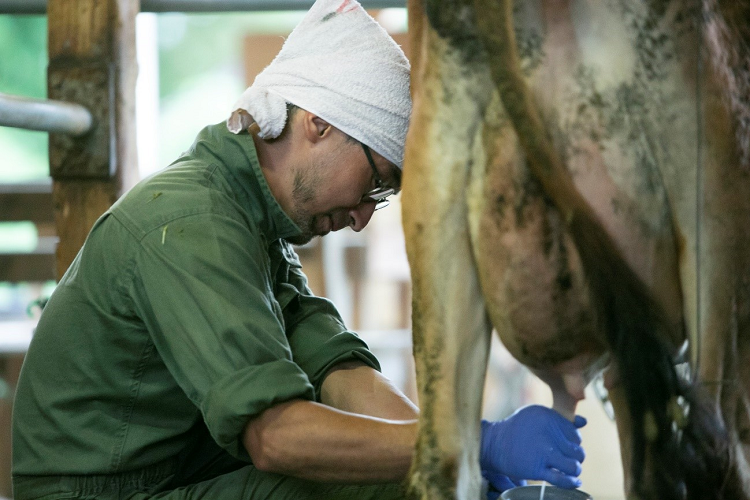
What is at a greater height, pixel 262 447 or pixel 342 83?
pixel 342 83

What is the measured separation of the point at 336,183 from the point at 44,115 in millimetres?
672

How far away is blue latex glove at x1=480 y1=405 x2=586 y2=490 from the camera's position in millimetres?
1282

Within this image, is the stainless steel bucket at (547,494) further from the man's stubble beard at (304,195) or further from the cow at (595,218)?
the man's stubble beard at (304,195)

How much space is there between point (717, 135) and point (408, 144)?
1.19 ft

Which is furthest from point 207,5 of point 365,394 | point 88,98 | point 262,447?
point 262,447

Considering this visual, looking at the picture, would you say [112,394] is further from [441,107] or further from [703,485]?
[703,485]

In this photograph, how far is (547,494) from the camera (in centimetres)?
130

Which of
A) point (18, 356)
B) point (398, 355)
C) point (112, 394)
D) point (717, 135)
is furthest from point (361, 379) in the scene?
point (398, 355)

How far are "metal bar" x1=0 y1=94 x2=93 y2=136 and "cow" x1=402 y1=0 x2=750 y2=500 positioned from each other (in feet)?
3.03

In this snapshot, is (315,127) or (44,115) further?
(44,115)

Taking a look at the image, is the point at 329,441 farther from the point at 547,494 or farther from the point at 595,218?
the point at 595,218

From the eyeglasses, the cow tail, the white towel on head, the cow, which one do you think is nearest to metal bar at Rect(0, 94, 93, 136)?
the white towel on head

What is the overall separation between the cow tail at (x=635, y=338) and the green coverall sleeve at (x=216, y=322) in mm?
482

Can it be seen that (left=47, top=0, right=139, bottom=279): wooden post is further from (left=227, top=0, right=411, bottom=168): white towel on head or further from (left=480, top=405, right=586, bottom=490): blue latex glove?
(left=480, top=405, right=586, bottom=490): blue latex glove
